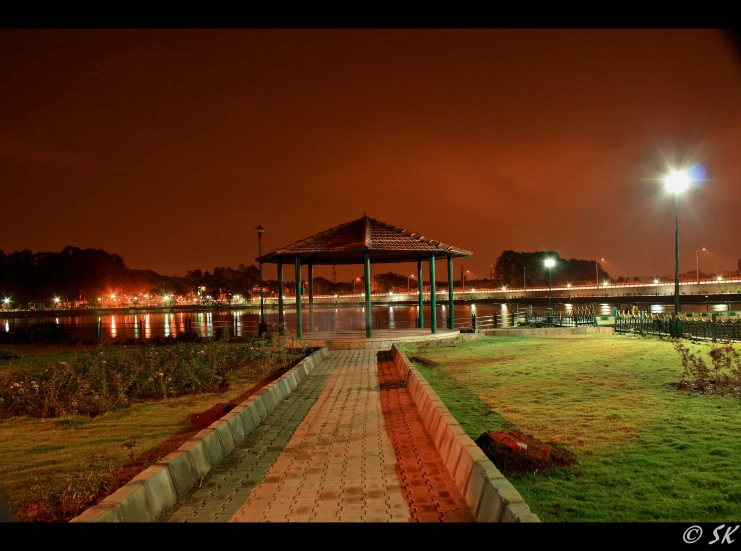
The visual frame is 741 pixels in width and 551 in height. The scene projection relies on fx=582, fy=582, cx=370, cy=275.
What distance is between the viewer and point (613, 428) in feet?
25.2

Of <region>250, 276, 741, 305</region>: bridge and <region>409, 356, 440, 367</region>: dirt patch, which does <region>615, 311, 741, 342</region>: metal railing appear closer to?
<region>409, 356, 440, 367</region>: dirt patch

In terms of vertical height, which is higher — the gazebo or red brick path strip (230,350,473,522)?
the gazebo

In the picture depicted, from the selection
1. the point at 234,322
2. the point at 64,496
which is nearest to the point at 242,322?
the point at 234,322

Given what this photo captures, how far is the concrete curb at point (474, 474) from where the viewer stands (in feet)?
13.5

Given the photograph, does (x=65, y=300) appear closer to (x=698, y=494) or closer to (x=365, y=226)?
(x=365, y=226)

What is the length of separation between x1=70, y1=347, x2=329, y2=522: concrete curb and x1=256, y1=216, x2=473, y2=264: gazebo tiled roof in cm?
1299

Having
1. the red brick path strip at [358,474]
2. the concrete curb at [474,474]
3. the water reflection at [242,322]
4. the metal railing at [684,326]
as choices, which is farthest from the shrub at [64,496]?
the metal railing at [684,326]

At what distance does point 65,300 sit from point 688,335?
5351 inches

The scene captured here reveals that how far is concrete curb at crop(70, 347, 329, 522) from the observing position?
441 centimetres

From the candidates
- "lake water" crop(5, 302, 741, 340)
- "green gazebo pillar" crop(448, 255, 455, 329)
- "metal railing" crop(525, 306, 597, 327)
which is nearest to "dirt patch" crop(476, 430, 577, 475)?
"green gazebo pillar" crop(448, 255, 455, 329)

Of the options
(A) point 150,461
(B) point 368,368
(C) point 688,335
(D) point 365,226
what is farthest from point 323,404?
(C) point 688,335

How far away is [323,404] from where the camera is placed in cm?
1056
